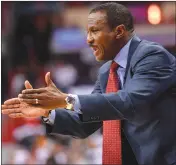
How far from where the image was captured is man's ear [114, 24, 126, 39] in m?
2.32

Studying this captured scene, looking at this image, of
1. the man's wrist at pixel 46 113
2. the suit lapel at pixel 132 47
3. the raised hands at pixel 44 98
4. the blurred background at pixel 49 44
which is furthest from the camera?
the blurred background at pixel 49 44

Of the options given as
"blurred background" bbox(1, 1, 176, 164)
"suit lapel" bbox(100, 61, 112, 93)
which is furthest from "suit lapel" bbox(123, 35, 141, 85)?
"blurred background" bbox(1, 1, 176, 164)

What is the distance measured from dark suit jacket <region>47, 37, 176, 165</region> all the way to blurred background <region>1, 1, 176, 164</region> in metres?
3.46

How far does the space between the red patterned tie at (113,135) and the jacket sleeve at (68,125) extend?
0.12 m

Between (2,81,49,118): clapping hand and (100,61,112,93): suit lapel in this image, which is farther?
(100,61,112,93): suit lapel

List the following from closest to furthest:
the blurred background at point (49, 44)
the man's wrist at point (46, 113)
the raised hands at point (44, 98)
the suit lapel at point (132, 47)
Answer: the raised hands at point (44, 98) → the suit lapel at point (132, 47) → the man's wrist at point (46, 113) → the blurred background at point (49, 44)

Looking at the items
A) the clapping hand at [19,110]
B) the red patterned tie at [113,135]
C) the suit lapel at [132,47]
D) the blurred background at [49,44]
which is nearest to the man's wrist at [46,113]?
the clapping hand at [19,110]

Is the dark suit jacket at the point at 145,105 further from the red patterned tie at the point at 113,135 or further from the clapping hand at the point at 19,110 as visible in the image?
the clapping hand at the point at 19,110

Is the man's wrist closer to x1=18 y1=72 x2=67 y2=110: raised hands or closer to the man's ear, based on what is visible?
x1=18 y1=72 x2=67 y2=110: raised hands

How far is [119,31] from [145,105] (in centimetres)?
41

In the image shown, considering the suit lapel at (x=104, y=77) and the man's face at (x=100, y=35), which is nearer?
the man's face at (x=100, y=35)

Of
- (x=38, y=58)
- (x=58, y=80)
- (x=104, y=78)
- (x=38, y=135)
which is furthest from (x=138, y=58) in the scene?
(x=38, y=58)

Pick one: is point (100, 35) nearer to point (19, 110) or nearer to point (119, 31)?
point (119, 31)

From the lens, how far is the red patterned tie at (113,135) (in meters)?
2.32
